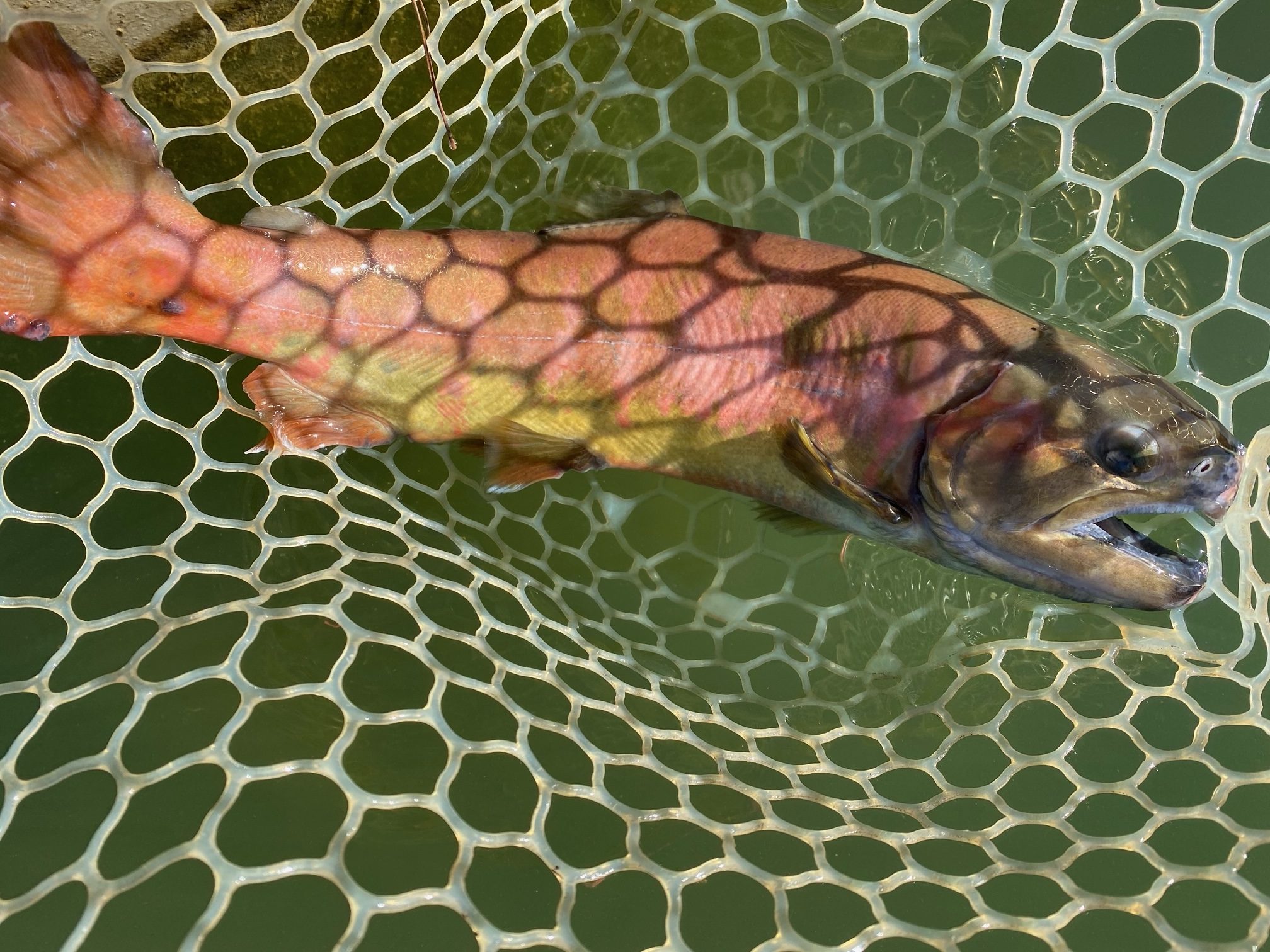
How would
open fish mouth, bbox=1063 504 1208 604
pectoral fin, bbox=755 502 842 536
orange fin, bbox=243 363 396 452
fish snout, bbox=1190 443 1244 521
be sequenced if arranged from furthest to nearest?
pectoral fin, bbox=755 502 842 536
orange fin, bbox=243 363 396 452
open fish mouth, bbox=1063 504 1208 604
fish snout, bbox=1190 443 1244 521

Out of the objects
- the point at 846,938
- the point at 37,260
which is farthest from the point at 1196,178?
the point at 37,260

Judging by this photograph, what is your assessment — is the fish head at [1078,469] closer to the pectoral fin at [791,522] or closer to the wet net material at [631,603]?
the pectoral fin at [791,522]

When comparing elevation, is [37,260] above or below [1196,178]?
below

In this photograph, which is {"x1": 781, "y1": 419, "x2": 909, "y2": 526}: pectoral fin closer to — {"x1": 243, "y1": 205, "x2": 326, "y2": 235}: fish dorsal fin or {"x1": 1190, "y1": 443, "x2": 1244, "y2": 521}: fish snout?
{"x1": 1190, "y1": 443, "x2": 1244, "y2": 521}: fish snout

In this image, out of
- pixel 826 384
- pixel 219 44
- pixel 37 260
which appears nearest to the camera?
pixel 37 260

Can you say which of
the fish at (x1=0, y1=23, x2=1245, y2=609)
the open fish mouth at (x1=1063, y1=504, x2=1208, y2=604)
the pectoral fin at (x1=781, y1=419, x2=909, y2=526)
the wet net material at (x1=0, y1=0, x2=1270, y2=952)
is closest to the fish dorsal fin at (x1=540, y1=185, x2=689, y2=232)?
the fish at (x1=0, y1=23, x2=1245, y2=609)

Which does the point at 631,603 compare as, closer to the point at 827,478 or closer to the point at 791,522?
the point at 791,522

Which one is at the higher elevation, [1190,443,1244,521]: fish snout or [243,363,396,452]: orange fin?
[1190,443,1244,521]: fish snout

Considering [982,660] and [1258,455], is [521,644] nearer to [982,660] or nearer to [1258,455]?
[982,660]
